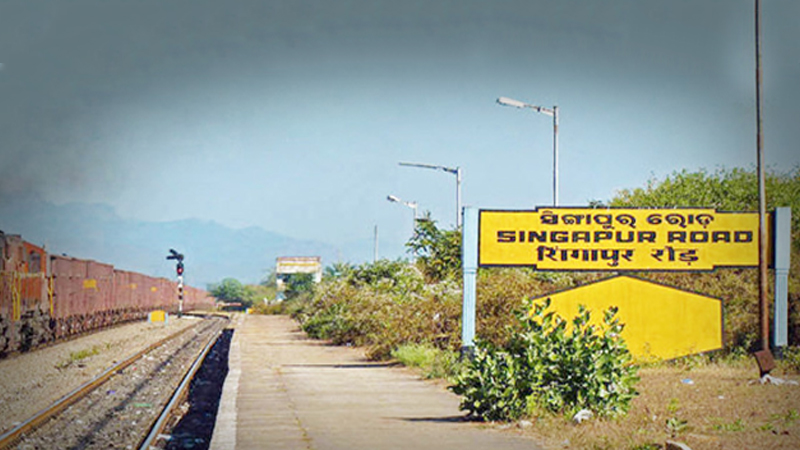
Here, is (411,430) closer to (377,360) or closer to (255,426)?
(255,426)

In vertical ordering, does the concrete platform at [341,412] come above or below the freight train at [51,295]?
below

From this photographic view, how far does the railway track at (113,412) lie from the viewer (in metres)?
14.2

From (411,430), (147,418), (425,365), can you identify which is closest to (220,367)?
(425,365)

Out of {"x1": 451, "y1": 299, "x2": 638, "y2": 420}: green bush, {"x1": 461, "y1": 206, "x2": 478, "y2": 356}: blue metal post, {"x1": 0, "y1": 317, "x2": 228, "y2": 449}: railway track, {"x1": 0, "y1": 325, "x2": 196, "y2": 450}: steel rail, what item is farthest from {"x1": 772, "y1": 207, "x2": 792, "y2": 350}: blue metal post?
{"x1": 0, "y1": 325, "x2": 196, "y2": 450}: steel rail

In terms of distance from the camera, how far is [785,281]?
21344 mm

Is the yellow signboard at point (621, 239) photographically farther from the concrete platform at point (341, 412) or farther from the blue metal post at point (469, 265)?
the concrete platform at point (341, 412)

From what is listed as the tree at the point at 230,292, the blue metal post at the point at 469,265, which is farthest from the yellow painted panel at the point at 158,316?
the tree at the point at 230,292

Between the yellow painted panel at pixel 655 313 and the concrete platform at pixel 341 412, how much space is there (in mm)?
4003

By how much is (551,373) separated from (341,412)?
3582mm

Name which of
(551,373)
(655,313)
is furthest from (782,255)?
(551,373)

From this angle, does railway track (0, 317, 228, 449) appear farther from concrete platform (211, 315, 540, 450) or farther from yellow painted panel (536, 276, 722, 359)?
yellow painted panel (536, 276, 722, 359)

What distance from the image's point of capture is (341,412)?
15.2 metres

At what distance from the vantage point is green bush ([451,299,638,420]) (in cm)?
1290

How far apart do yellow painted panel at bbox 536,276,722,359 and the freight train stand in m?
15.5
